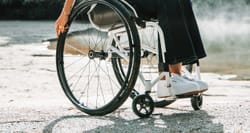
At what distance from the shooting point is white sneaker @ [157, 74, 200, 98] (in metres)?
2.60

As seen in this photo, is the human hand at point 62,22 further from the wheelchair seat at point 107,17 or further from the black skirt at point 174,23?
the black skirt at point 174,23

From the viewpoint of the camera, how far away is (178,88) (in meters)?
2.60

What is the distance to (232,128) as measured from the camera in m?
2.48

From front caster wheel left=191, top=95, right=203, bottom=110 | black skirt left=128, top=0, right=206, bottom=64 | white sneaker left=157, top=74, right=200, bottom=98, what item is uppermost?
black skirt left=128, top=0, right=206, bottom=64

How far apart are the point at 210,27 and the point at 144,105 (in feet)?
26.3

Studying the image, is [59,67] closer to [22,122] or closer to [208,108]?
[22,122]

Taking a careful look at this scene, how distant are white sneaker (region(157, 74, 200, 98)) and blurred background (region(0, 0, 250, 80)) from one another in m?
2.73

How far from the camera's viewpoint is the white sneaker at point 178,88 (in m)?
2.60

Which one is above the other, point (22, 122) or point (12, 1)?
point (12, 1)

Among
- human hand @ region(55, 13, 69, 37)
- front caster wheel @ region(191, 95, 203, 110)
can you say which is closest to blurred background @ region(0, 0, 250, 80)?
front caster wheel @ region(191, 95, 203, 110)

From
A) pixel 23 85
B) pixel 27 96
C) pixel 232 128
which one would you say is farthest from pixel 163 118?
pixel 23 85

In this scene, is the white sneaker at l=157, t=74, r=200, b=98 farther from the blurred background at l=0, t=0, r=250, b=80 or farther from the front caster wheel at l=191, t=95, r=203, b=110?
the blurred background at l=0, t=0, r=250, b=80

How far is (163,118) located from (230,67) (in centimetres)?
353

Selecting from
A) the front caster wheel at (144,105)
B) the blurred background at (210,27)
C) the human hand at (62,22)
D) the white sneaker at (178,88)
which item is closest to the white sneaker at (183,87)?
the white sneaker at (178,88)
